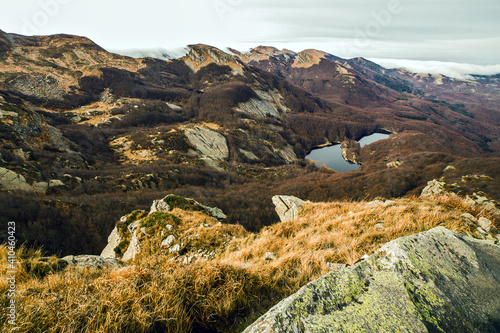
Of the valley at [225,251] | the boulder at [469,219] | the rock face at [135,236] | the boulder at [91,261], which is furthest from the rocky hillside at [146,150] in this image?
the boulder at [469,219]

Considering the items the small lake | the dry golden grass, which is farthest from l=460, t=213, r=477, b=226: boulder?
the small lake

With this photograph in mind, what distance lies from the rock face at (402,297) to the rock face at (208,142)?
223 feet

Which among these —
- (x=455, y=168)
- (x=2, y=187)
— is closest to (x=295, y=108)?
(x=455, y=168)

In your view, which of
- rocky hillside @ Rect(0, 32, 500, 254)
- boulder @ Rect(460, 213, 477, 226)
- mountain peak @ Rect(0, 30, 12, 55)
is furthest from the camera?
mountain peak @ Rect(0, 30, 12, 55)

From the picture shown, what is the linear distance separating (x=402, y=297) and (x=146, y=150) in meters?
65.7

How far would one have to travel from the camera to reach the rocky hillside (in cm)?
2138

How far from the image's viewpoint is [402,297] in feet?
8.37

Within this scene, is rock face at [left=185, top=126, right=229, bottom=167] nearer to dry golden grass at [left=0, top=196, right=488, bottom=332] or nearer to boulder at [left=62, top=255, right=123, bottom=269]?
boulder at [left=62, top=255, right=123, bottom=269]

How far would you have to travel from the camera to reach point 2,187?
63.9 ft

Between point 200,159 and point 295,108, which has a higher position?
point 295,108

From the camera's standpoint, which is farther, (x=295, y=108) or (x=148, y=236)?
(x=295, y=108)

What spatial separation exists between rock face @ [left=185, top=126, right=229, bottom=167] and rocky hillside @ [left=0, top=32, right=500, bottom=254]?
55 centimetres

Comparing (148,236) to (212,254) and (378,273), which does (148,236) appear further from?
(378,273)

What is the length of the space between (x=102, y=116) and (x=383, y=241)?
109733 mm
